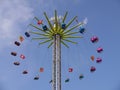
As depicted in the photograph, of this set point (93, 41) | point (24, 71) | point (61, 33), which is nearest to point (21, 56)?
point (24, 71)

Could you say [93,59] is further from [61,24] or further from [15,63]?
[15,63]

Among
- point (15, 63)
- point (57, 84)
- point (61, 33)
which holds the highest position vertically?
point (61, 33)

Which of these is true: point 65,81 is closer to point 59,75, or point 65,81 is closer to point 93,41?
point 59,75

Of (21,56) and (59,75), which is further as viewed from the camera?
(21,56)

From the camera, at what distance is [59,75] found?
5262cm

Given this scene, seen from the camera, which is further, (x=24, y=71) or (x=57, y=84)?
(x=24, y=71)

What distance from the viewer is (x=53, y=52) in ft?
181

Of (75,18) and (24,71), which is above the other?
(75,18)

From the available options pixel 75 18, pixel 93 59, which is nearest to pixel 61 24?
pixel 75 18

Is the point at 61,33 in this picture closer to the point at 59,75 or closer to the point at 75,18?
the point at 75,18

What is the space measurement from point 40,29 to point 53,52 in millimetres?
3392

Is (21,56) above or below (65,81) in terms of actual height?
above

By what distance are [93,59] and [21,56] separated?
9509mm

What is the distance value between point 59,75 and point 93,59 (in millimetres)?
5802
